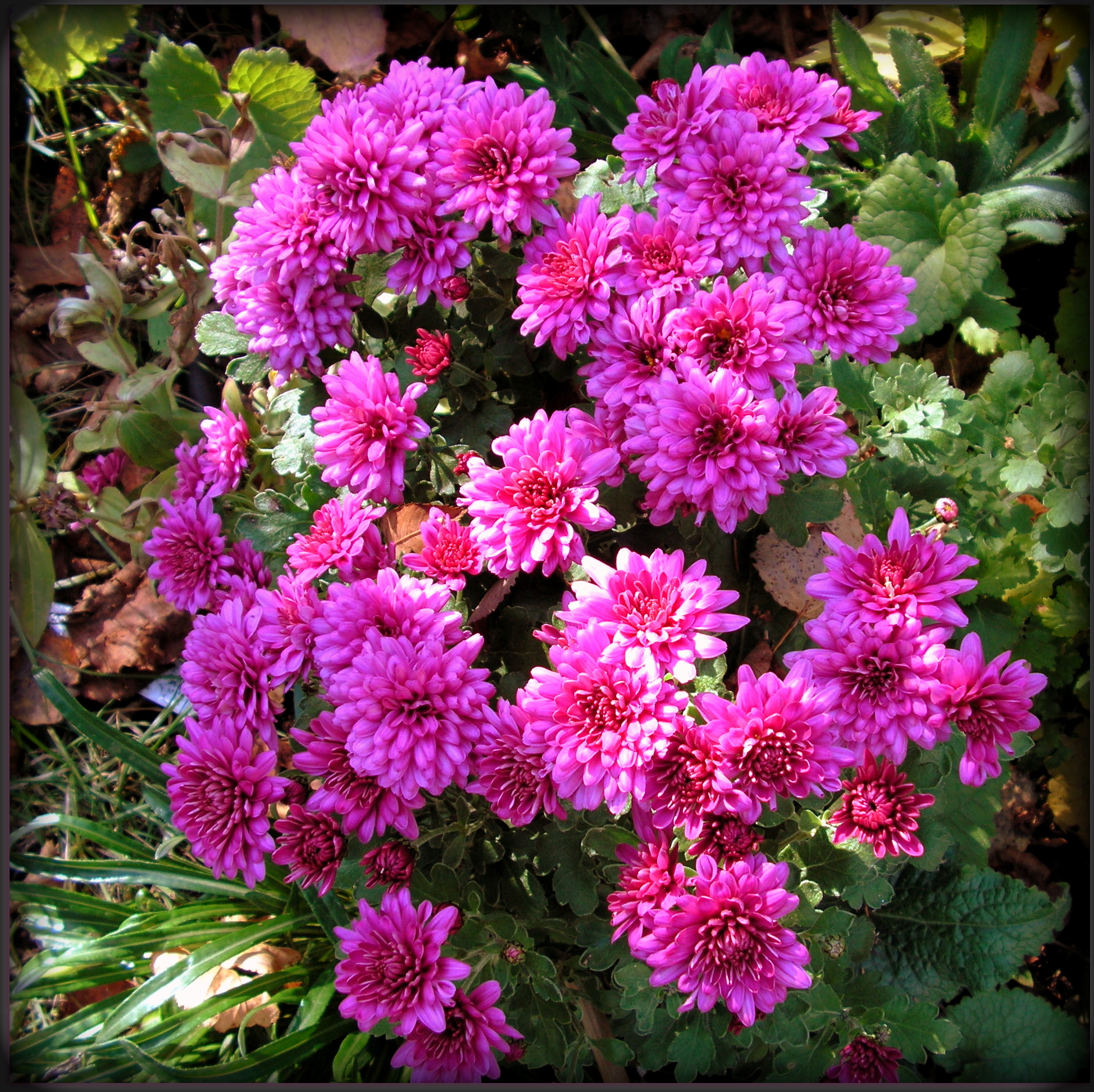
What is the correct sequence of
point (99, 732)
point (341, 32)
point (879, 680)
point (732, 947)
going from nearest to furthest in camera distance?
point (732, 947) < point (879, 680) < point (99, 732) < point (341, 32)

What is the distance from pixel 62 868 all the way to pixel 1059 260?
11.5 feet

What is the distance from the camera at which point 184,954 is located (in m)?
2.09

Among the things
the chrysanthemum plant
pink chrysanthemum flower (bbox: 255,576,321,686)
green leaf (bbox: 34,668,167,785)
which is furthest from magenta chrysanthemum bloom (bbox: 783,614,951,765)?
green leaf (bbox: 34,668,167,785)

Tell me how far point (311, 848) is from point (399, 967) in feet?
0.85

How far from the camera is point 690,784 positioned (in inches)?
52.2

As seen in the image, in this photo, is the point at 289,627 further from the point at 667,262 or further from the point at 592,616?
the point at 667,262

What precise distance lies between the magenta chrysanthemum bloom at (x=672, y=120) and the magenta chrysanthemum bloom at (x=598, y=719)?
928 millimetres

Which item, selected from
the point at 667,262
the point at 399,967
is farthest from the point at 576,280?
the point at 399,967

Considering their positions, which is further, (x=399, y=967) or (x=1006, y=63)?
(x=1006, y=63)

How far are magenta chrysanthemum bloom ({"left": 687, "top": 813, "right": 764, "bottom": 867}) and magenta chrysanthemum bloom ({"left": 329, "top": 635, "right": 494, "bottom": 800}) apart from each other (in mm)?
402

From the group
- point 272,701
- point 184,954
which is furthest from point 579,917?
point 184,954

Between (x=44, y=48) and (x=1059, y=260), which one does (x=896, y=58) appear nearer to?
(x=1059, y=260)

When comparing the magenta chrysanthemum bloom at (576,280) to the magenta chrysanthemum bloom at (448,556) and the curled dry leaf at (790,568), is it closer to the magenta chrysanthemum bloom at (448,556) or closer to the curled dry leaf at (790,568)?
the magenta chrysanthemum bloom at (448,556)

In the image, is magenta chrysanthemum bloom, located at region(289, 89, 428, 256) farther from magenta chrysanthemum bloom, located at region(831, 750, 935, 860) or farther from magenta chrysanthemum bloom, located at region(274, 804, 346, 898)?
magenta chrysanthemum bloom, located at region(831, 750, 935, 860)
